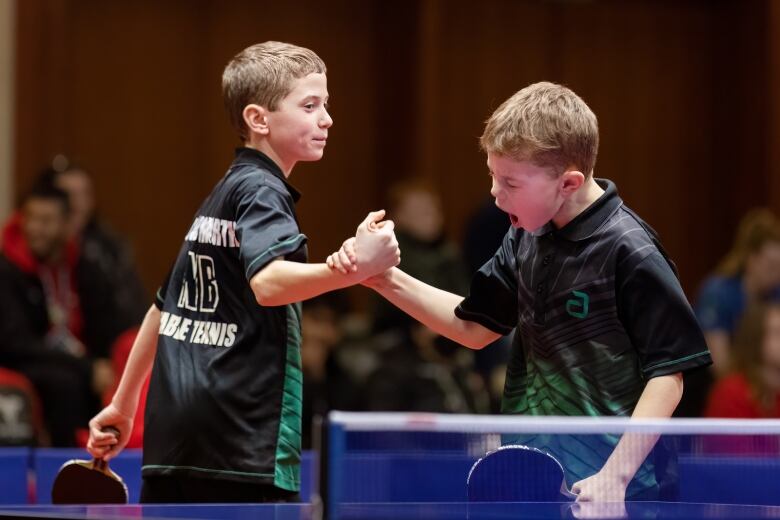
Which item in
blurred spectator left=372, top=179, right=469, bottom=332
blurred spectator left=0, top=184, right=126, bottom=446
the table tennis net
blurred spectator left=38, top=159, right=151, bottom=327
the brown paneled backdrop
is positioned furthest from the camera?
the brown paneled backdrop

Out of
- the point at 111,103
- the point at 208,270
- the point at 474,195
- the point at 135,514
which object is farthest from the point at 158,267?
the point at 135,514

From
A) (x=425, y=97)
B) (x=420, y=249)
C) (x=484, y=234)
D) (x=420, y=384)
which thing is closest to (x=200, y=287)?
(x=420, y=384)

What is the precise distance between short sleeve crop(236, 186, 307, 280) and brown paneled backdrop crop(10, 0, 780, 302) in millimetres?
4869

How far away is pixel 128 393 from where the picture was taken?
2.97m

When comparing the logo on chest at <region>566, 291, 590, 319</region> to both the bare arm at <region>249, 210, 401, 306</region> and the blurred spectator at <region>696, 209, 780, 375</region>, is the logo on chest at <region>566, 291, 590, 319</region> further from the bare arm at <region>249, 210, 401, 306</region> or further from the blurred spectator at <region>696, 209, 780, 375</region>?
the blurred spectator at <region>696, 209, 780, 375</region>

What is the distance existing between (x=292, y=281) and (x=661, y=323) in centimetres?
72

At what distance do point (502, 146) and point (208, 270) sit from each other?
72 centimetres

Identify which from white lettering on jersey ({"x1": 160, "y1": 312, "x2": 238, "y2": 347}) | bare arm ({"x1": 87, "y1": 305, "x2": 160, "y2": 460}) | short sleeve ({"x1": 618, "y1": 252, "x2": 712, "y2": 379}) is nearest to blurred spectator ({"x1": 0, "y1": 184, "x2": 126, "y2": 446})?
bare arm ({"x1": 87, "y1": 305, "x2": 160, "y2": 460})

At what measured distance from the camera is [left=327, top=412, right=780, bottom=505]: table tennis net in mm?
1953

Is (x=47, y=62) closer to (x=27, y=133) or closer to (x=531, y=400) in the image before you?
(x=27, y=133)

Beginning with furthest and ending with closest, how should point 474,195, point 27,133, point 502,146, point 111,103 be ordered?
point 474,195, point 111,103, point 27,133, point 502,146

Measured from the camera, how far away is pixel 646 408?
2.41 m

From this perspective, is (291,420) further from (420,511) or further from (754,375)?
(754,375)

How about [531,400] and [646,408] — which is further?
[531,400]
